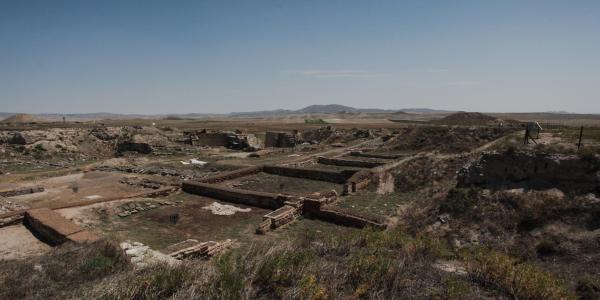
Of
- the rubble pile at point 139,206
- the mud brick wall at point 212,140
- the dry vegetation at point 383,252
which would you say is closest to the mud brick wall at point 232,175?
the dry vegetation at point 383,252

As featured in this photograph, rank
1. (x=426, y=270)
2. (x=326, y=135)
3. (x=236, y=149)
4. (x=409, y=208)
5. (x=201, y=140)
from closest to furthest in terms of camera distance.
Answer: (x=426, y=270) → (x=409, y=208) → (x=236, y=149) → (x=201, y=140) → (x=326, y=135)

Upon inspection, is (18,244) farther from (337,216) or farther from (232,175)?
(232,175)

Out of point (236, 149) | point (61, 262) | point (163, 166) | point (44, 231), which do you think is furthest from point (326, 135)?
point (61, 262)

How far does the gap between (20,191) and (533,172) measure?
2022 centimetres

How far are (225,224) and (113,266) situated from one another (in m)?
5.29

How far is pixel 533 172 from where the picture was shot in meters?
10.6

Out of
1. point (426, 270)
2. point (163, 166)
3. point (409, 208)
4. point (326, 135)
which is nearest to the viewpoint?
point (426, 270)

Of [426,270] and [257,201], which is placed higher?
[426,270]

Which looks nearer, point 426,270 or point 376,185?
point 426,270

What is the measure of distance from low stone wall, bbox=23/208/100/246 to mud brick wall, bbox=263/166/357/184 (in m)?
10.2

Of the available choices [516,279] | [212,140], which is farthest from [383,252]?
[212,140]

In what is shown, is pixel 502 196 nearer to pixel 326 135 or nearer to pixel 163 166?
pixel 163 166

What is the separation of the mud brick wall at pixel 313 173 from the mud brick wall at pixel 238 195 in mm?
5051

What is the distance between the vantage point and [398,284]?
415 centimetres
